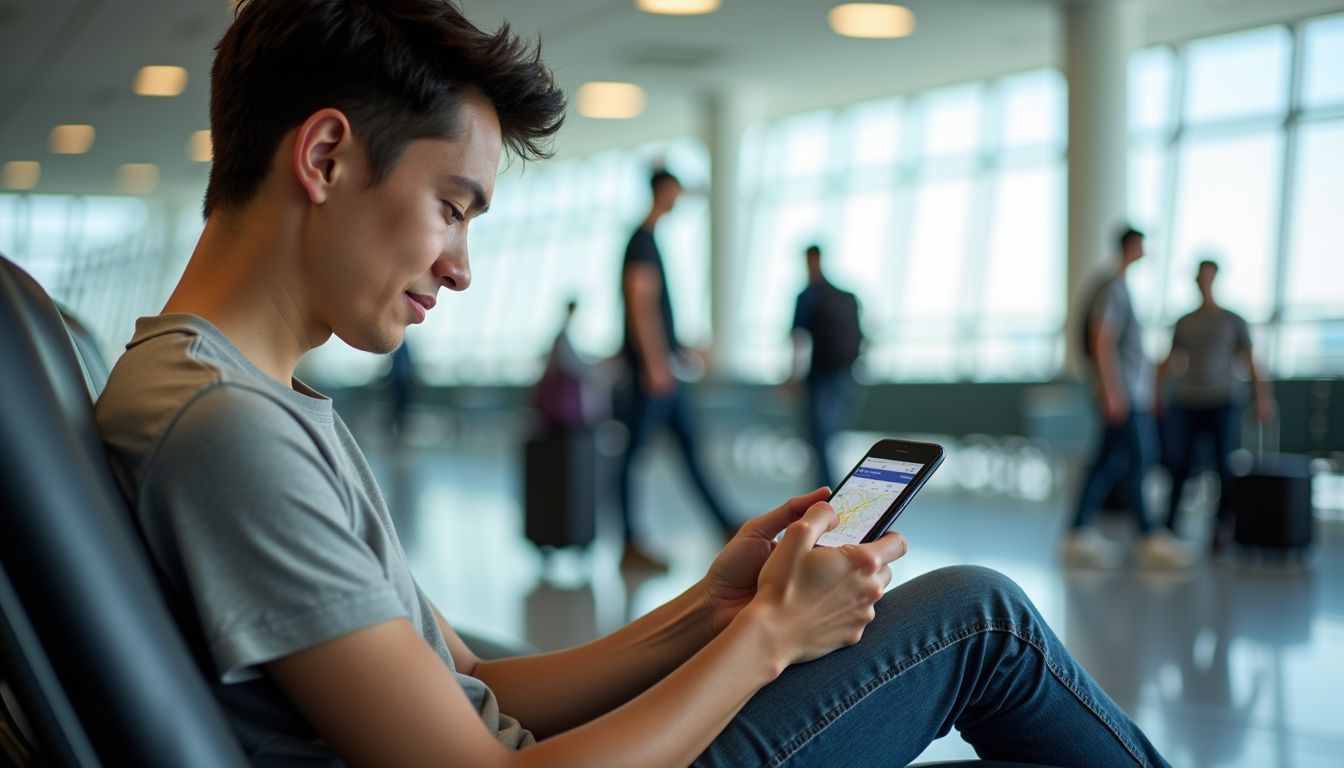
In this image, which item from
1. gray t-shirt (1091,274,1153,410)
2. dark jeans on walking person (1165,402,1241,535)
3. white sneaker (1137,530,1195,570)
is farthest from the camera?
dark jeans on walking person (1165,402,1241,535)

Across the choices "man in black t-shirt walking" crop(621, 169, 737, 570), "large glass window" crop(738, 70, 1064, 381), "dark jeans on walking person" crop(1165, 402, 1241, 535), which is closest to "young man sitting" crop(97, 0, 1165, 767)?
"man in black t-shirt walking" crop(621, 169, 737, 570)

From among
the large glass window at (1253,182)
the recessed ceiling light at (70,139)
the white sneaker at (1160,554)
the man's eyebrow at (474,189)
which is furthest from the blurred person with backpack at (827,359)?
the recessed ceiling light at (70,139)

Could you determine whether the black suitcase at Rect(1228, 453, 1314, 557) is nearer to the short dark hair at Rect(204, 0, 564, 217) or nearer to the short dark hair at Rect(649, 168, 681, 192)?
the short dark hair at Rect(649, 168, 681, 192)

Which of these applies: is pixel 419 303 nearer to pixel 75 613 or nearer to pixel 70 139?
pixel 75 613

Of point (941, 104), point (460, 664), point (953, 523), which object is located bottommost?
point (953, 523)

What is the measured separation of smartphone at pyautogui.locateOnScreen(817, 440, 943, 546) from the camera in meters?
1.44

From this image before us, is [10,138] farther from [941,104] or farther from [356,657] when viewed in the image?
[356,657]

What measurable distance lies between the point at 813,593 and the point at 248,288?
0.64 meters

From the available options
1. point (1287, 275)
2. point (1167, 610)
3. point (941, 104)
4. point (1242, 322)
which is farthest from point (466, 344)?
point (1167, 610)

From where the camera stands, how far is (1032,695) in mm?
1396

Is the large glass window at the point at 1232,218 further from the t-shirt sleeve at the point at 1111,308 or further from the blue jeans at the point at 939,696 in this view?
the blue jeans at the point at 939,696

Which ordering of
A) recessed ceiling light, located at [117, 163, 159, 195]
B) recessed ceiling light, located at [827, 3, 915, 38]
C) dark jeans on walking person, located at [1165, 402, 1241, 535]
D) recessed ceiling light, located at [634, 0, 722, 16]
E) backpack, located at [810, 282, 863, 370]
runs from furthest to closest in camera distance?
1. recessed ceiling light, located at [117, 163, 159, 195]
2. recessed ceiling light, located at [827, 3, 915, 38]
3. recessed ceiling light, located at [634, 0, 722, 16]
4. backpack, located at [810, 282, 863, 370]
5. dark jeans on walking person, located at [1165, 402, 1241, 535]

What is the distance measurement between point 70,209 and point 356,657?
1266 cm

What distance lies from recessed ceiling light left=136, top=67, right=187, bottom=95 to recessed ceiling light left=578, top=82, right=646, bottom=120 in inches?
192
